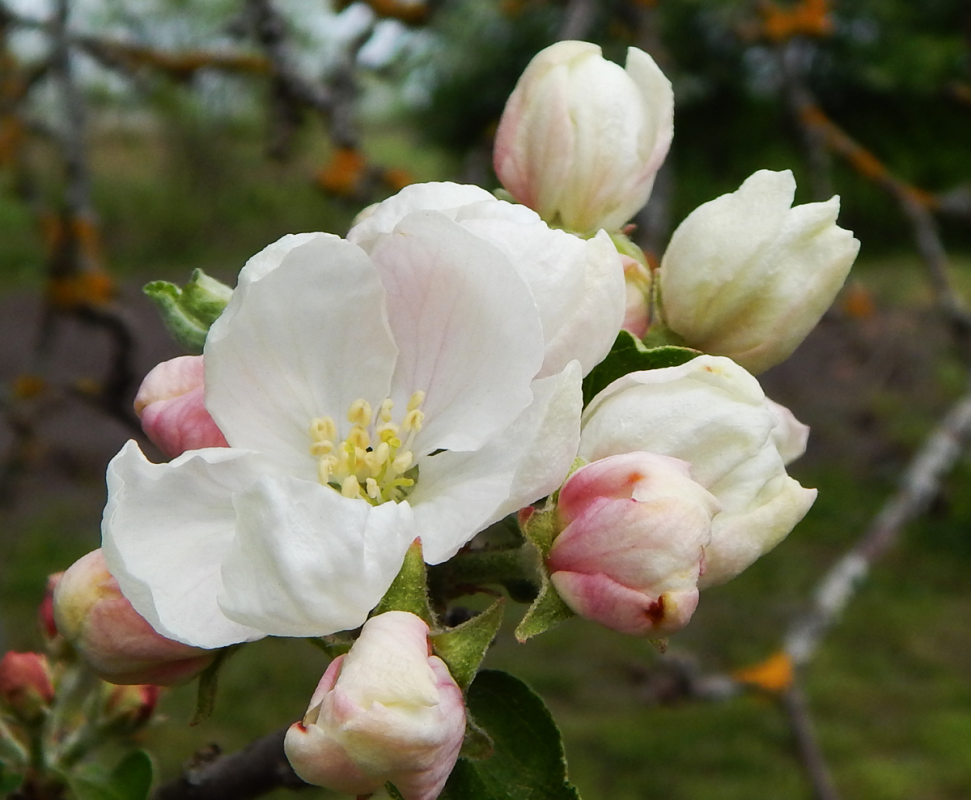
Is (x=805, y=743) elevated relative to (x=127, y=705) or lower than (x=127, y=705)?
lower

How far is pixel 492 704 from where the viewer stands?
1028 mm

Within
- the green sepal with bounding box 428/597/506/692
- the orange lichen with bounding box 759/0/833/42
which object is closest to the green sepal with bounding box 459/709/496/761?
the green sepal with bounding box 428/597/506/692

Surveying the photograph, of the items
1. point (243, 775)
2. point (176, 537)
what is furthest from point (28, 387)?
point (176, 537)

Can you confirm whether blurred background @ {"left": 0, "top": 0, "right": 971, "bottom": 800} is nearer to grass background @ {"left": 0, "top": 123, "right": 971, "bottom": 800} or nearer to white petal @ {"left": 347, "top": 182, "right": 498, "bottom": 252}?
grass background @ {"left": 0, "top": 123, "right": 971, "bottom": 800}

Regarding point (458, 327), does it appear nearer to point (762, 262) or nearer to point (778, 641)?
point (762, 262)

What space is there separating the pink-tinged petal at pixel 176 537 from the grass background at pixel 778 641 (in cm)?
184

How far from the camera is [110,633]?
975mm

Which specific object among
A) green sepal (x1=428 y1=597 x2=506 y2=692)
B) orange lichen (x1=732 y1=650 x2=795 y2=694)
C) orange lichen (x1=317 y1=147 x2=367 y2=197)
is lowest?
orange lichen (x1=732 y1=650 x2=795 y2=694)

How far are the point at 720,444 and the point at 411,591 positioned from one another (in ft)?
0.99

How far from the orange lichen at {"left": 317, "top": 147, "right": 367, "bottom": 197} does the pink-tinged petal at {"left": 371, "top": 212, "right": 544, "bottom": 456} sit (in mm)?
2926

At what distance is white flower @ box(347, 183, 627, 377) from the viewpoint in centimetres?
96

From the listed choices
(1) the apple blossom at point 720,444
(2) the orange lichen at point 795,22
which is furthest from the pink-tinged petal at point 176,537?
(2) the orange lichen at point 795,22

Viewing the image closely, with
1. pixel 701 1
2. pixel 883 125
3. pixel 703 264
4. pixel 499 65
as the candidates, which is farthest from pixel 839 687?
pixel 883 125

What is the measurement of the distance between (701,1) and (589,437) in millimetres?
9536
